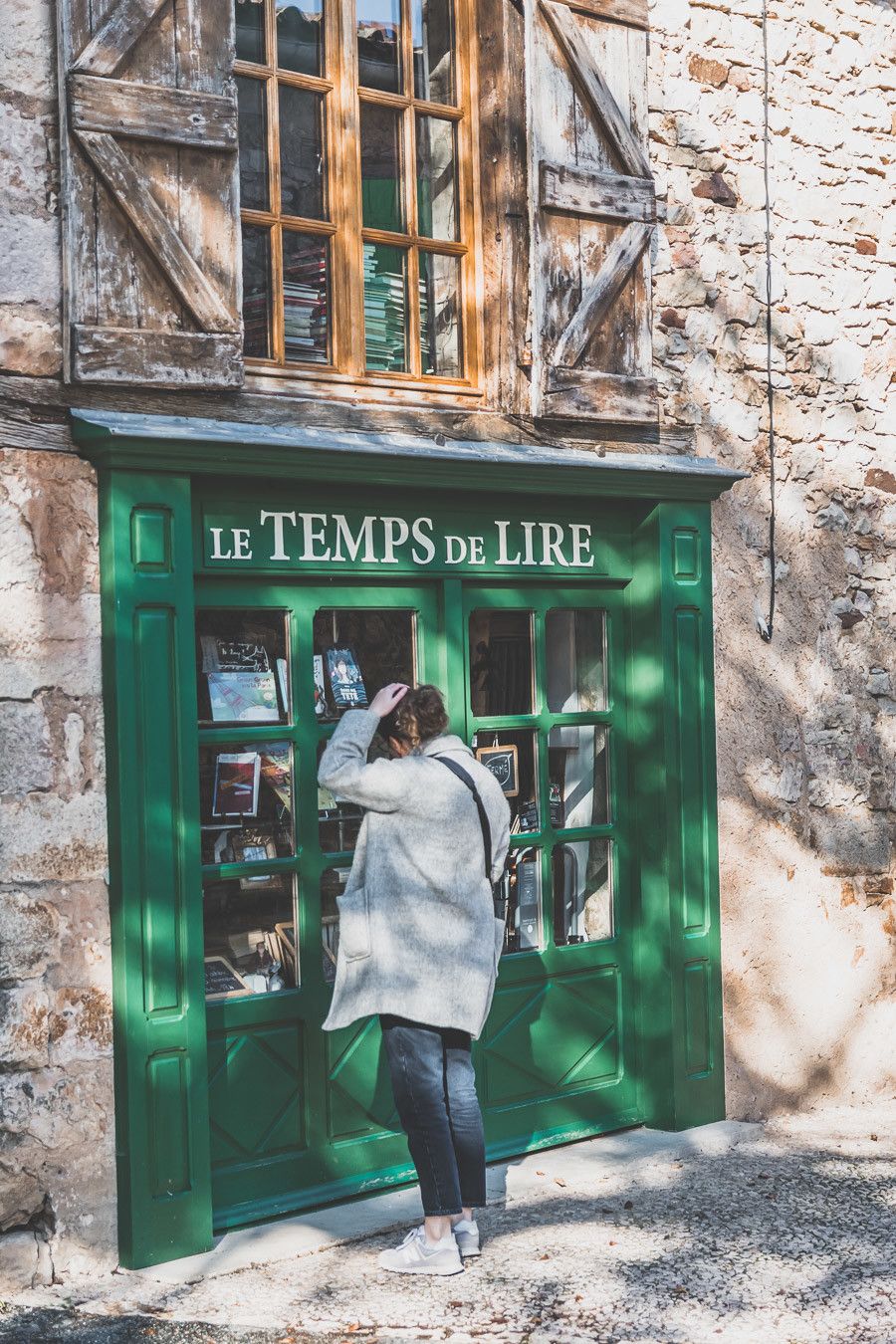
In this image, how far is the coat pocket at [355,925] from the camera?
176 inches

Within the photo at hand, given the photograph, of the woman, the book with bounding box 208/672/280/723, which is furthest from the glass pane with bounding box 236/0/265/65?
the woman

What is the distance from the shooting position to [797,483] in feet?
21.0

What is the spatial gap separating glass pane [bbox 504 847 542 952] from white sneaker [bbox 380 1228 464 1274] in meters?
1.34

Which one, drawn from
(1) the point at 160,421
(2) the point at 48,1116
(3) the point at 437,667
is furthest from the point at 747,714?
(2) the point at 48,1116

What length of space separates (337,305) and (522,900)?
232 centimetres

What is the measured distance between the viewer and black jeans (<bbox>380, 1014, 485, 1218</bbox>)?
14.4 feet

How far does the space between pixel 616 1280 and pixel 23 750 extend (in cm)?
236

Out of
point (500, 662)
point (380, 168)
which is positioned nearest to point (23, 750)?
point (500, 662)

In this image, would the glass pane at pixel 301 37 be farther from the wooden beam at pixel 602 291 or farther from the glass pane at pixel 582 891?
the glass pane at pixel 582 891

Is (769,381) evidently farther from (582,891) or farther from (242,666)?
(242,666)

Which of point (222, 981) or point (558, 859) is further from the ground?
point (558, 859)

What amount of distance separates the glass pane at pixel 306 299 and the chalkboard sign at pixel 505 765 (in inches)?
61.5

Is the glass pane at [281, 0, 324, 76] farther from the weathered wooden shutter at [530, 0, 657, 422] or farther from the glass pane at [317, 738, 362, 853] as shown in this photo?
the glass pane at [317, 738, 362, 853]

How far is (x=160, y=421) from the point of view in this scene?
4598mm
